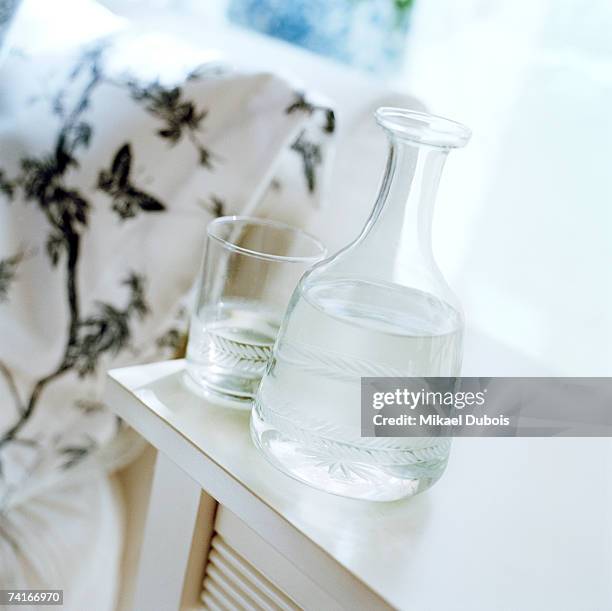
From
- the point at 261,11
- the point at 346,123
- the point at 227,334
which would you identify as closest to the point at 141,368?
the point at 227,334

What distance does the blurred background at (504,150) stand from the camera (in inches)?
25.3

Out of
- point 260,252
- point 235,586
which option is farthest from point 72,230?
point 235,586

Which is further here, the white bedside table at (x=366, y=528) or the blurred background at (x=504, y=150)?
the blurred background at (x=504, y=150)

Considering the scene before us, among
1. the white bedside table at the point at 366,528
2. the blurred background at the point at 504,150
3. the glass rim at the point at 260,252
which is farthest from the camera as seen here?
the blurred background at the point at 504,150

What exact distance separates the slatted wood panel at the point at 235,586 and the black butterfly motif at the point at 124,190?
1.00ft

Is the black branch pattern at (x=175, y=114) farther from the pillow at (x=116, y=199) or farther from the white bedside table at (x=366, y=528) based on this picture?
the white bedside table at (x=366, y=528)

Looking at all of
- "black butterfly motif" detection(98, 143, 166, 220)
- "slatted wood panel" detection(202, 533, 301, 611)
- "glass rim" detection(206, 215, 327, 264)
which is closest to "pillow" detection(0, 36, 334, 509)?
"black butterfly motif" detection(98, 143, 166, 220)

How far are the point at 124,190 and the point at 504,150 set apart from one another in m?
0.34

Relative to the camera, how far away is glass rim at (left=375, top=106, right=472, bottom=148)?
421mm

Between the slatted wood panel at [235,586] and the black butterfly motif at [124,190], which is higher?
the black butterfly motif at [124,190]

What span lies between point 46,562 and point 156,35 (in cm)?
53

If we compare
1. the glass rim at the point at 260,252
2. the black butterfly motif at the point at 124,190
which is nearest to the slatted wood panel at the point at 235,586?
the glass rim at the point at 260,252

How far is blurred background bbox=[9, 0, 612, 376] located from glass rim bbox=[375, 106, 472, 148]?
0.84 ft

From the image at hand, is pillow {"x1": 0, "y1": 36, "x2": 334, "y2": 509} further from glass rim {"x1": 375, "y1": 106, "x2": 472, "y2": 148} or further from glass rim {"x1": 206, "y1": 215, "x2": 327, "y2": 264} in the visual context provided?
glass rim {"x1": 375, "y1": 106, "x2": 472, "y2": 148}
